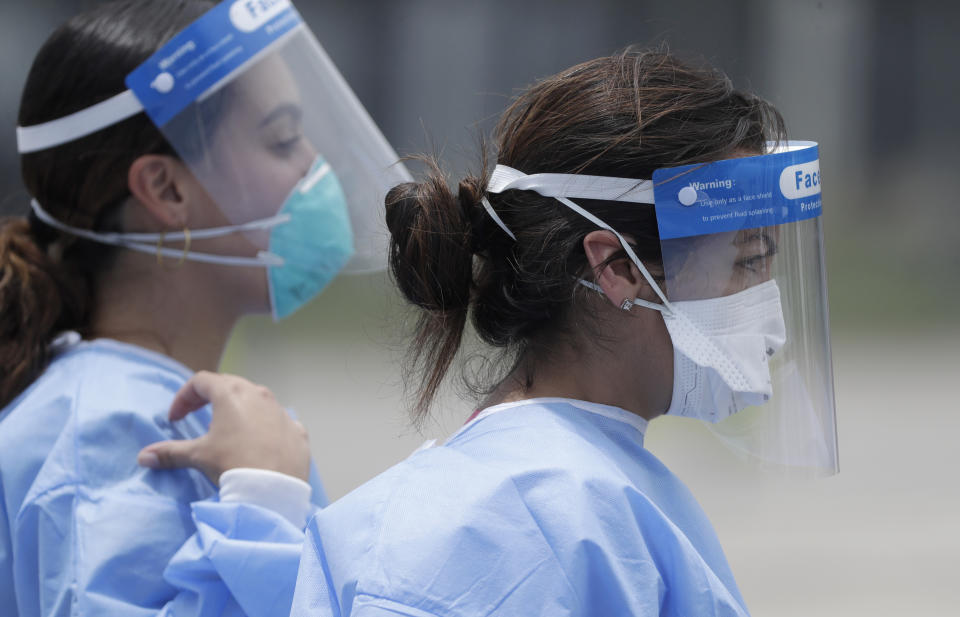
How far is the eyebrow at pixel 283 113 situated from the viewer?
81.6 inches

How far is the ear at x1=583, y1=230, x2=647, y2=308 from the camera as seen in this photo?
140cm

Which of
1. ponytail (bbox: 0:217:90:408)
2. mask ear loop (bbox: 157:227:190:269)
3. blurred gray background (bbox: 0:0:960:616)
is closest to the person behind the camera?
ponytail (bbox: 0:217:90:408)

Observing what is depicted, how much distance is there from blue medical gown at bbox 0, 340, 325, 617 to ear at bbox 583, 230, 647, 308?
2.23 feet

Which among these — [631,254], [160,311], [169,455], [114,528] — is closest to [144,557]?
[114,528]

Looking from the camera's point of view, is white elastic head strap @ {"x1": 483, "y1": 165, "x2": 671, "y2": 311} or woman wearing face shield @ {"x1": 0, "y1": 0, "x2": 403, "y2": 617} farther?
woman wearing face shield @ {"x1": 0, "y1": 0, "x2": 403, "y2": 617}

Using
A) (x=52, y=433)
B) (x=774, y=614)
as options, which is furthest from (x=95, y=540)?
(x=774, y=614)

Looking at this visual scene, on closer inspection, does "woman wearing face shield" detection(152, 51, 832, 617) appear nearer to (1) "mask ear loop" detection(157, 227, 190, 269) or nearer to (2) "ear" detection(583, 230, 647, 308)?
(2) "ear" detection(583, 230, 647, 308)

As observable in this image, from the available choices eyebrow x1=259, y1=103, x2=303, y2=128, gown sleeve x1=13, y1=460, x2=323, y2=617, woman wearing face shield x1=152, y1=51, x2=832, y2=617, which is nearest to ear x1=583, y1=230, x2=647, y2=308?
woman wearing face shield x1=152, y1=51, x2=832, y2=617

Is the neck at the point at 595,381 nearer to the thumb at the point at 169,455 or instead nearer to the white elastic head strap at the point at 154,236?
the thumb at the point at 169,455

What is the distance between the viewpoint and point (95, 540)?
159 cm

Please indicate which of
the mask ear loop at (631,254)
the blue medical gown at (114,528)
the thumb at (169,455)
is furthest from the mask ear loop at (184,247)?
the mask ear loop at (631,254)

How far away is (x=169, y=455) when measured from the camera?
171 centimetres

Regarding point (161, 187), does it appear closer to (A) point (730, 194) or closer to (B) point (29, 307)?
(B) point (29, 307)

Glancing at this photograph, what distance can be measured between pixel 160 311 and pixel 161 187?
26cm
